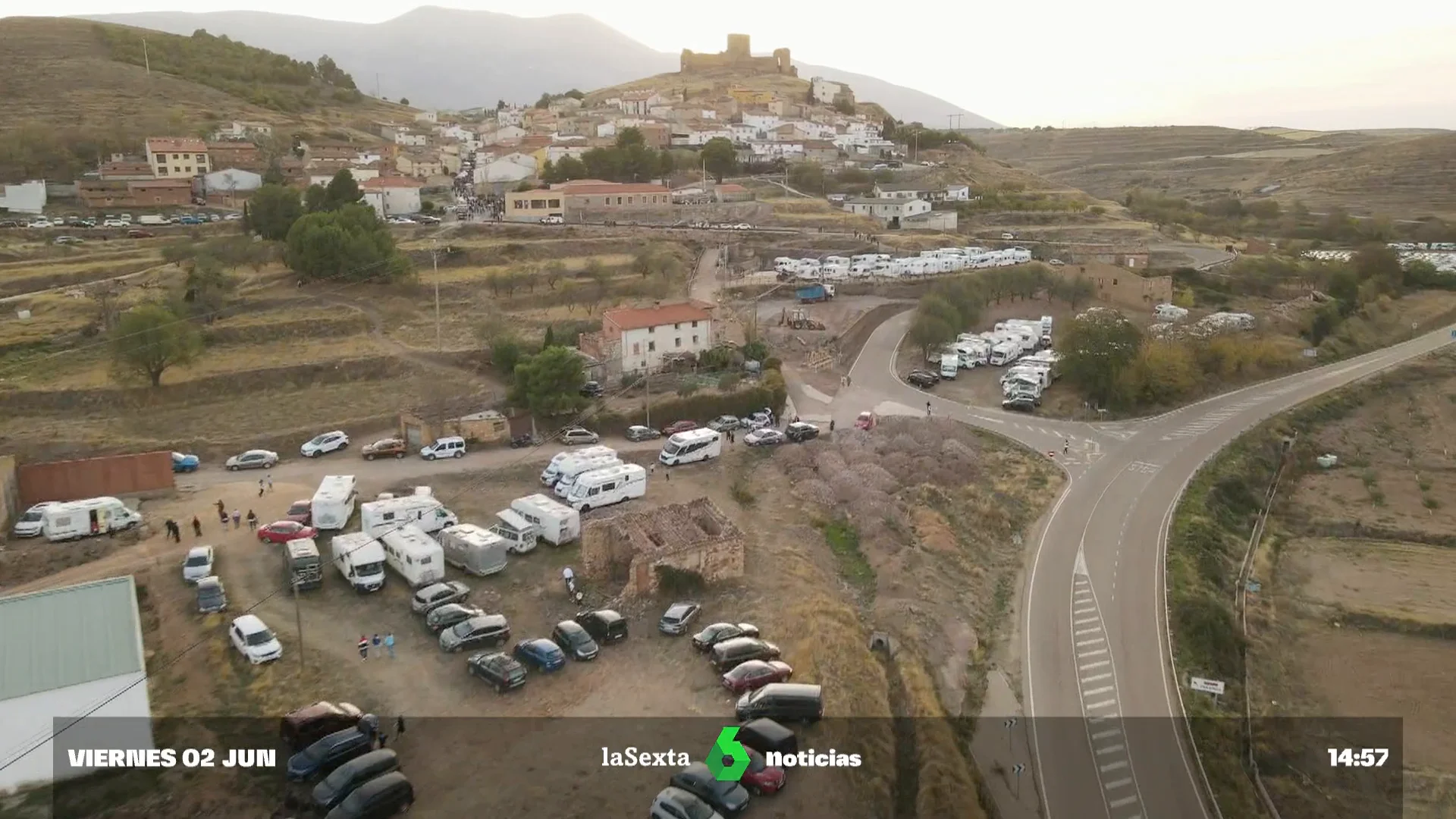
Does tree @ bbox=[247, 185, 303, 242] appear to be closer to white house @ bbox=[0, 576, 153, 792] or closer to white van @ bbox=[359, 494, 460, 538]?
white van @ bbox=[359, 494, 460, 538]

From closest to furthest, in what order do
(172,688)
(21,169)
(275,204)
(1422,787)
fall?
(172,688) → (1422,787) → (275,204) → (21,169)

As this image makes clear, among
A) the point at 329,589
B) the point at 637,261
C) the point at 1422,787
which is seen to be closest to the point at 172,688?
the point at 329,589

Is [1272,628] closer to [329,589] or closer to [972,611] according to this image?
[972,611]

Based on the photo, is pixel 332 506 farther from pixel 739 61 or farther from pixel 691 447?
pixel 739 61

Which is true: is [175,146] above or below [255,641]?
above

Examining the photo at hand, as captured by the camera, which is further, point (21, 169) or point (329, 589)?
point (21, 169)

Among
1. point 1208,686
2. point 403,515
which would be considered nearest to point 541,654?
point 403,515

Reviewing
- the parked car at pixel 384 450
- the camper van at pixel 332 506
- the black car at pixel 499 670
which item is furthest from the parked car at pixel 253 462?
the black car at pixel 499 670
